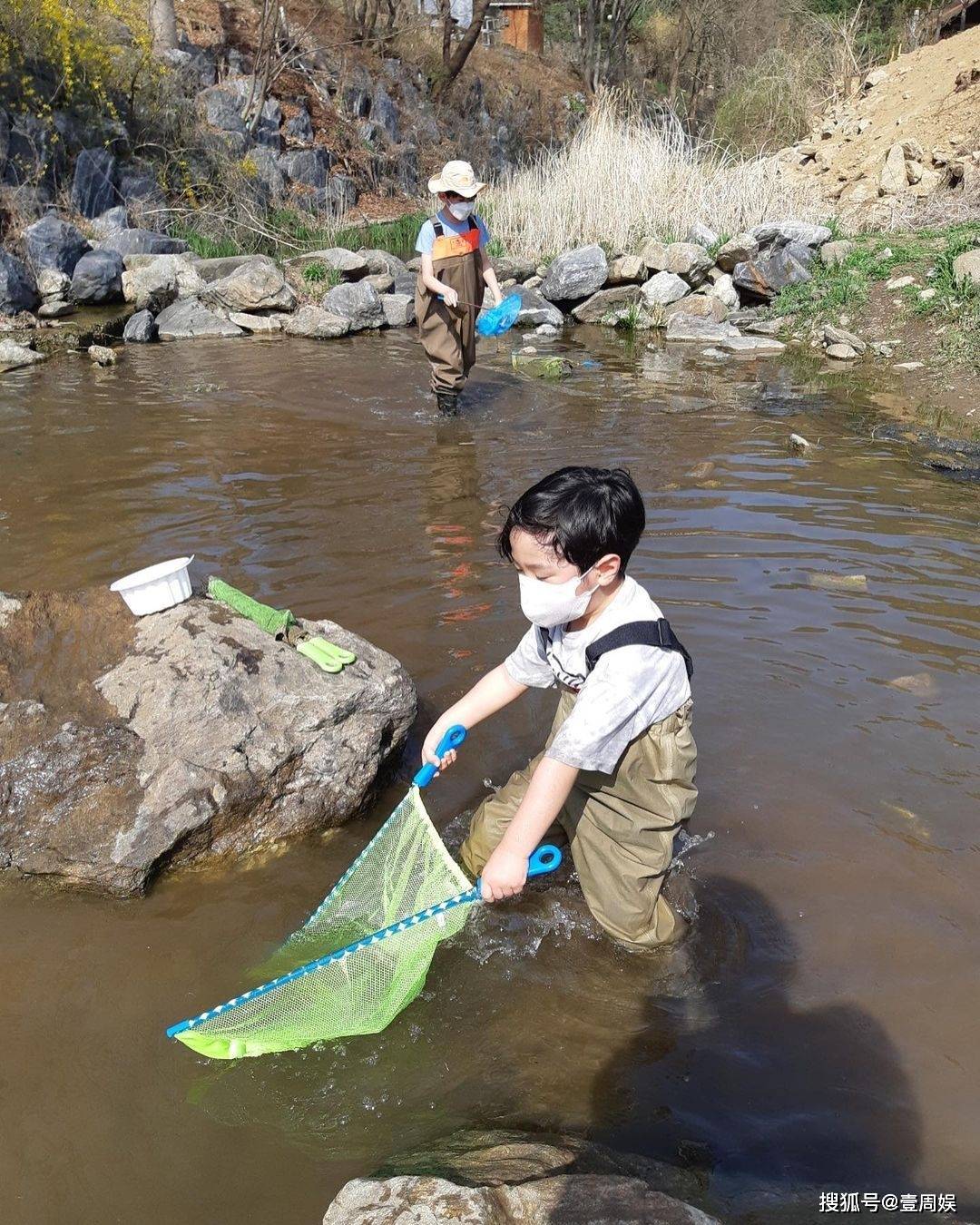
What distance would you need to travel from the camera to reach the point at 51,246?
12773 mm

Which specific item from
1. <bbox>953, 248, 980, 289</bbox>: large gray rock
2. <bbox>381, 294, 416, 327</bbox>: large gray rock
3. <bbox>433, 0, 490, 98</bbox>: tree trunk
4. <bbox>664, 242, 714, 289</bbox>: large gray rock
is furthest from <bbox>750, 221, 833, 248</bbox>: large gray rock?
<bbox>433, 0, 490, 98</bbox>: tree trunk

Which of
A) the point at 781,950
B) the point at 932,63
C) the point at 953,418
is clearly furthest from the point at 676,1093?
the point at 932,63

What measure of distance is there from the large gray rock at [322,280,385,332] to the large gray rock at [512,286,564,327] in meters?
1.86

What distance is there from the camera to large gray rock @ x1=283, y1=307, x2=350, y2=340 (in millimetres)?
11898

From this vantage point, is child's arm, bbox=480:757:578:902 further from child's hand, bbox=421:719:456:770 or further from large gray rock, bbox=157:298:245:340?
large gray rock, bbox=157:298:245:340

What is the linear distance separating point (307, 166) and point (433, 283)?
539 inches

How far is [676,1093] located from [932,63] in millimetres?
20002

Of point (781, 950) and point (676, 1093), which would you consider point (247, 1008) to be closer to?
point (676, 1093)

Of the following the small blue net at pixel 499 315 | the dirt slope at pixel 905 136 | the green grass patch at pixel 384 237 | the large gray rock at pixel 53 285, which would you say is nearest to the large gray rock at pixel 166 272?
the large gray rock at pixel 53 285

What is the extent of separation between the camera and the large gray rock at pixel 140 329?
11438 mm

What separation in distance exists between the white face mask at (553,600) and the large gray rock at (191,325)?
10574mm

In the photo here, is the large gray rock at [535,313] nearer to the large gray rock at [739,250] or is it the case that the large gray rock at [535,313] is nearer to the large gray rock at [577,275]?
the large gray rock at [577,275]

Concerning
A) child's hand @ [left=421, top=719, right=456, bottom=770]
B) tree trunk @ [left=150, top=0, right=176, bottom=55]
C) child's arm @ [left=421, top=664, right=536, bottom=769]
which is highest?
tree trunk @ [left=150, top=0, right=176, bottom=55]

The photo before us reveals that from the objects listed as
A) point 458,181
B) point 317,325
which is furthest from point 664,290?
point 458,181
